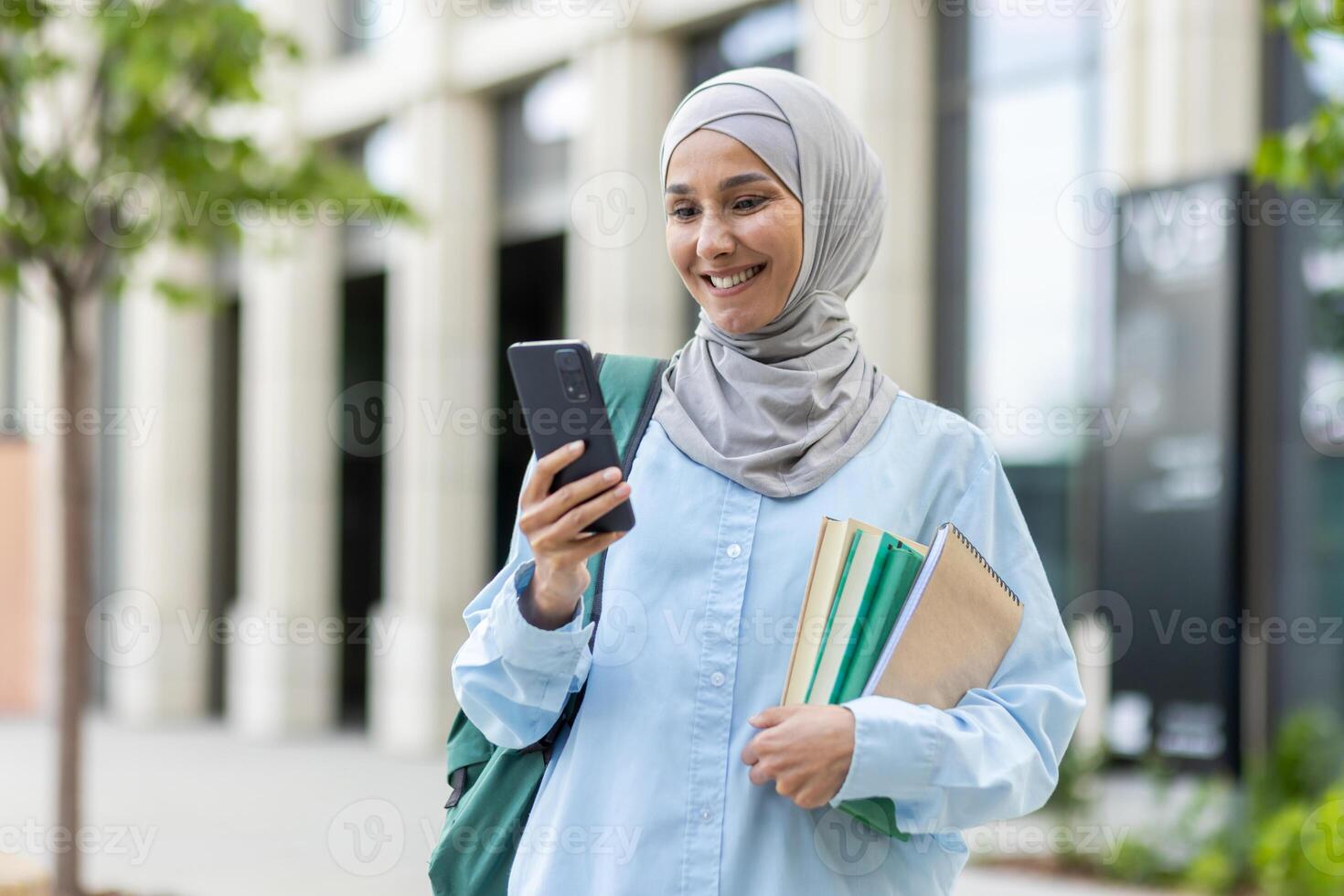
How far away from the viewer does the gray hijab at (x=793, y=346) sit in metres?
2.07

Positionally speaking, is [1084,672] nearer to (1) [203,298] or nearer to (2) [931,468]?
(1) [203,298]

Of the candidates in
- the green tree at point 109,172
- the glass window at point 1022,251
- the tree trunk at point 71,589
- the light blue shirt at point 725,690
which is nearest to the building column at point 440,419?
the glass window at point 1022,251

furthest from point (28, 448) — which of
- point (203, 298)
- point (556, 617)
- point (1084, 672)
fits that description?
point (556, 617)

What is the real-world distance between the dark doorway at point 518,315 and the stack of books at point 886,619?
498 inches

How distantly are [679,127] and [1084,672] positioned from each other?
6.97 meters

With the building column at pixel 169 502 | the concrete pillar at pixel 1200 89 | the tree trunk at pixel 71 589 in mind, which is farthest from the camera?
the building column at pixel 169 502

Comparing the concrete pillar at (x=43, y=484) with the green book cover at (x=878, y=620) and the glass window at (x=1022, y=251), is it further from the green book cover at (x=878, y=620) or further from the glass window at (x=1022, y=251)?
the green book cover at (x=878, y=620)

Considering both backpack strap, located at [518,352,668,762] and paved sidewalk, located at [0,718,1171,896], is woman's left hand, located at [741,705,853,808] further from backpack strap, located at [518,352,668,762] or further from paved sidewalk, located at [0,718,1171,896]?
paved sidewalk, located at [0,718,1171,896]

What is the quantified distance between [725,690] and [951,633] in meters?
0.31

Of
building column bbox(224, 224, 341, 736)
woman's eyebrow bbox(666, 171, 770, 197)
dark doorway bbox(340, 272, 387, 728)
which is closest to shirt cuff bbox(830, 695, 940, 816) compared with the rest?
woman's eyebrow bbox(666, 171, 770, 197)

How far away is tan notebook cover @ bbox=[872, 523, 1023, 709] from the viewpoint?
194 cm

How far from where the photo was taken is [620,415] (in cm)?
223

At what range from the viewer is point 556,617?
2.03 metres

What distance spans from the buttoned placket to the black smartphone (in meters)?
0.19
